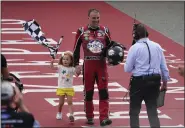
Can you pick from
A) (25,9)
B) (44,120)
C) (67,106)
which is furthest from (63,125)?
(25,9)

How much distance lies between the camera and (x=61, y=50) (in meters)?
17.6

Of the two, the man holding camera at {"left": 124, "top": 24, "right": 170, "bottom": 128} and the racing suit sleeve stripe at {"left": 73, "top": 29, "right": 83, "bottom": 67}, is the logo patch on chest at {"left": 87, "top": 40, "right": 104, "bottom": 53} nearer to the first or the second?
the racing suit sleeve stripe at {"left": 73, "top": 29, "right": 83, "bottom": 67}

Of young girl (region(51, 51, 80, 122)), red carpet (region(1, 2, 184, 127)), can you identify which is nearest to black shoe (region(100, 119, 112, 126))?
red carpet (region(1, 2, 184, 127))

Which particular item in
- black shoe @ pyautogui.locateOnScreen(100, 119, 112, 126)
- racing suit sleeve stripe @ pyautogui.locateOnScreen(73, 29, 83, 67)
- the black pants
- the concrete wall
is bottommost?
black shoe @ pyautogui.locateOnScreen(100, 119, 112, 126)

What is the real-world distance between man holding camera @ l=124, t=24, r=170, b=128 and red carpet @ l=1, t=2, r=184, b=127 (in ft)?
2.04

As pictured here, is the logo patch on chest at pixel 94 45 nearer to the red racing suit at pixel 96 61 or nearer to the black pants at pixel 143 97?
the red racing suit at pixel 96 61

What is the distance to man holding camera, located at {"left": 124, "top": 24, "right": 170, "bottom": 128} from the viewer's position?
33.1 ft

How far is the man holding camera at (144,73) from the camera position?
10.1 m

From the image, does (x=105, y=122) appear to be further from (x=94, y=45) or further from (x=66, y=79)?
(x=94, y=45)

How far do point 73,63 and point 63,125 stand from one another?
40.2 inches

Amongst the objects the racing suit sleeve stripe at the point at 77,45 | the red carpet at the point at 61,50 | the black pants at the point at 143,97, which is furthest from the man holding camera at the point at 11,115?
the racing suit sleeve stripe at the point at 77,45

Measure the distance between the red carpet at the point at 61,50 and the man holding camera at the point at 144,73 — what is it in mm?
622

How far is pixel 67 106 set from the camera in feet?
41.3

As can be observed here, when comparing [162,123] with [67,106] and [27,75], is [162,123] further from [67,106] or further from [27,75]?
[27,75]
